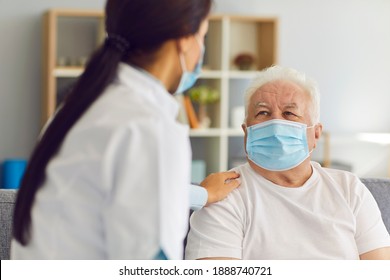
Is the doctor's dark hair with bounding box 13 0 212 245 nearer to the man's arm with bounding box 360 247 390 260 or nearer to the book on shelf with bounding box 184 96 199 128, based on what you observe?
the man's arm with bounding box 360 247 390 260

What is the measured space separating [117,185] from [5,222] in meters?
0.97

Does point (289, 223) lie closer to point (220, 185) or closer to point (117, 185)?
point (220, 185)

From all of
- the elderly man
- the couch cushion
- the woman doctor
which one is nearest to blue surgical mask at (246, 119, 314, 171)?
the elderly man

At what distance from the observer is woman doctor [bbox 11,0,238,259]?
105 cm

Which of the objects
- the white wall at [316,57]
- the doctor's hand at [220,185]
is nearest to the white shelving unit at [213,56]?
the white wall at [316,57]

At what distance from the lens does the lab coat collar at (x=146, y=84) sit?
3.72 ft

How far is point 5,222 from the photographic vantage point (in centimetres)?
193

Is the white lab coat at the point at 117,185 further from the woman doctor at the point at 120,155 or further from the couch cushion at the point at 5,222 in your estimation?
the couch cushion at the point at 5,222


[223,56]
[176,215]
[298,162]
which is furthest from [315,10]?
[176,215]
